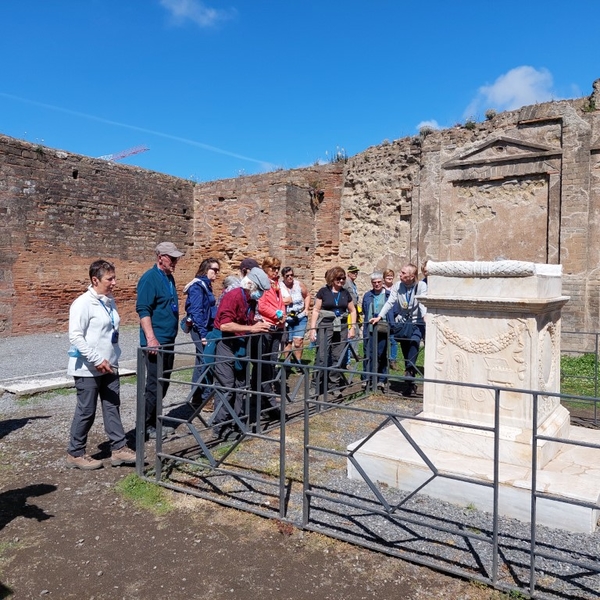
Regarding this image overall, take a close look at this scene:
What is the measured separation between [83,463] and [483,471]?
120 inches

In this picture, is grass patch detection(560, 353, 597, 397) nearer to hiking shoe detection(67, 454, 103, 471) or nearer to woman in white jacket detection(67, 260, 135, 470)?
woman in white jacket detection(67, 260, 135, 470)

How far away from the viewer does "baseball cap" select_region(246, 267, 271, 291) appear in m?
5.34

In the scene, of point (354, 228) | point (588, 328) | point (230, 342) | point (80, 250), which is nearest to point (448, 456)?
point (230, 342)

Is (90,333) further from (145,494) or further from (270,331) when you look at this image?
(270,331)

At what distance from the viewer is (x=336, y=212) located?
14.8 metres

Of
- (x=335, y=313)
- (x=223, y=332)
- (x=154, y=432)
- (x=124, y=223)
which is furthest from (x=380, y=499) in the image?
(x=124, y=223)

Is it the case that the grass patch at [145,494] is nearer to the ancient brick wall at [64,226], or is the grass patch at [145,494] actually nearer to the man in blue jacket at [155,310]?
the man in blue jacket at [155,310]

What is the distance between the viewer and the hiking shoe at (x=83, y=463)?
170 inches

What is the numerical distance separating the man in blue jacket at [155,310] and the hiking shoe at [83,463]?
610 millimetres

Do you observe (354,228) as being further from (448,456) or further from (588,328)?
(448,456)

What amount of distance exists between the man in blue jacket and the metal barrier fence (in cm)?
49

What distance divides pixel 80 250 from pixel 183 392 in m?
7.95

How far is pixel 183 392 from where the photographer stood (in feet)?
24.1

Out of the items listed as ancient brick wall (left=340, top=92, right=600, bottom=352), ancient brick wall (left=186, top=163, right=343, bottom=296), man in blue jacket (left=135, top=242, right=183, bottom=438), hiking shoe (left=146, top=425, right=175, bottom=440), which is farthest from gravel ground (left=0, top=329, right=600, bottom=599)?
ancient brick wall (left=186, top=163, right=343, bottom=296)
